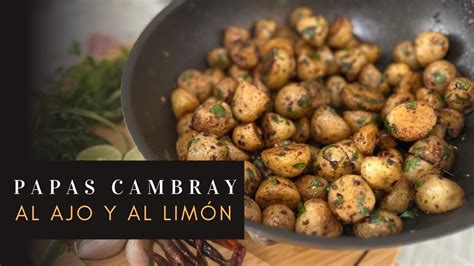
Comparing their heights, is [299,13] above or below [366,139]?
above

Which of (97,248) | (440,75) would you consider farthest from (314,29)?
(97,248)

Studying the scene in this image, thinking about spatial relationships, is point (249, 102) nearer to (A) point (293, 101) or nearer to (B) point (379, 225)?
(A) point (293, 101)

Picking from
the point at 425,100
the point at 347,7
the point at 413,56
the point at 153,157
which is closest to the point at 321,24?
the point at 347,7

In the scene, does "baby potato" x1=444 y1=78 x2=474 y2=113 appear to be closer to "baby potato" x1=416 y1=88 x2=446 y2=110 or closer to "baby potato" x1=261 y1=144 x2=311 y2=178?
"baby potato" x1=416 y1=88 x2=446 y2=110

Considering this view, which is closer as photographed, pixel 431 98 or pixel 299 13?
pixel 431 98

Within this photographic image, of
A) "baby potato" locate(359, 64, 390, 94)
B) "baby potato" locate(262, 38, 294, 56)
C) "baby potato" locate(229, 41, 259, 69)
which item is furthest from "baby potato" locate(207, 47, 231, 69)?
"baby potato" locate(359, 64, 390, 94)

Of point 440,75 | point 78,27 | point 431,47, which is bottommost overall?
point 440,75
